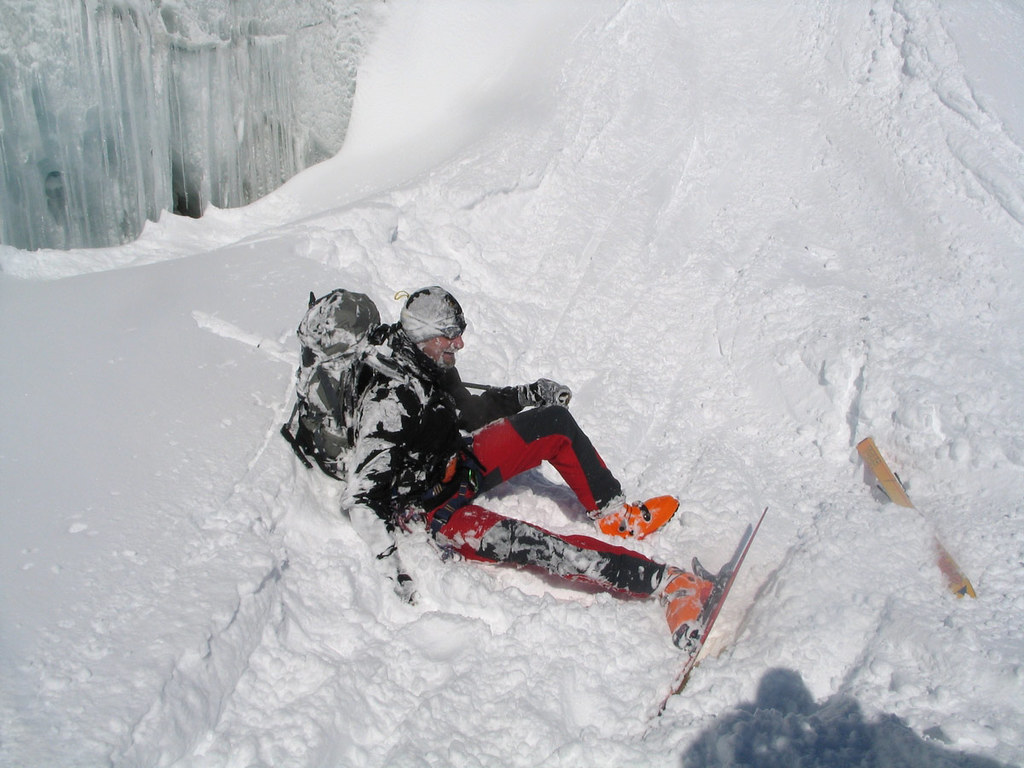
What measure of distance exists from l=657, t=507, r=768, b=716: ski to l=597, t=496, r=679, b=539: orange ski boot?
1.21 ft

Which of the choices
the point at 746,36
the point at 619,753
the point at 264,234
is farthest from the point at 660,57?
the point at 619,753

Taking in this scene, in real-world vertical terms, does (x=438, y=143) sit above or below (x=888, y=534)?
above

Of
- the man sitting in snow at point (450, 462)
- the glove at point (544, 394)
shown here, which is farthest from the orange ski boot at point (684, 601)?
the glove at point (544, 394)

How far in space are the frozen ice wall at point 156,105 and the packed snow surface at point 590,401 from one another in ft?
1.84

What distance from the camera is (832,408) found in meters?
4.14

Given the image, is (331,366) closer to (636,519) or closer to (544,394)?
(544,394)

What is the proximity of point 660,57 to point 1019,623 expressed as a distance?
5.54 metres

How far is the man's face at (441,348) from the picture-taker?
3100 millimetres

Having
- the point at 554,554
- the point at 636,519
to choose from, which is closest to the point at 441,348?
the point at 554,554

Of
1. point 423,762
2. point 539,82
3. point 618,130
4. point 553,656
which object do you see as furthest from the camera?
point 539,82

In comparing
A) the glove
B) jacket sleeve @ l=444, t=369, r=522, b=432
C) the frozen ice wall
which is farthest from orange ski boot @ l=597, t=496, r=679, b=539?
the frozen ice wall

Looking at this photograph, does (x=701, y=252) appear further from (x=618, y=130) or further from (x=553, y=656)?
(x=553, y=656)

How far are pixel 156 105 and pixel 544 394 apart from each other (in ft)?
17.3

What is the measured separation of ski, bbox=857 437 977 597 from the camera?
3141 mm
